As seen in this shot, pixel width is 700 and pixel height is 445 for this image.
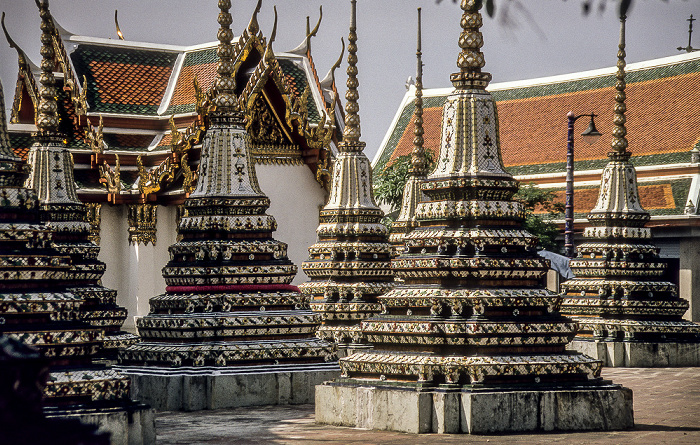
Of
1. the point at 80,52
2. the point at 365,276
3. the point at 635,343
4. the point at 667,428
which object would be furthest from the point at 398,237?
the point at 667,428

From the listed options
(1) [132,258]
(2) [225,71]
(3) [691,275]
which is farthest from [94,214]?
(3) [691,275]

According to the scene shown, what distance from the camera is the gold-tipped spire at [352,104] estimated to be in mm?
19594

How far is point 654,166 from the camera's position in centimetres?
3806

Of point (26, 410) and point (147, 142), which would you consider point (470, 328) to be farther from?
point (147, 142)

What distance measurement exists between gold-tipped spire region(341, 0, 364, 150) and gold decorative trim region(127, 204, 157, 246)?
6924mm

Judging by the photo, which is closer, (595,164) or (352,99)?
(352,99)

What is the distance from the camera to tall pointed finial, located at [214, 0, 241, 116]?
1540cm

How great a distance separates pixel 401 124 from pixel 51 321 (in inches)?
1523

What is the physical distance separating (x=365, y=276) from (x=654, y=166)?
20664 millimetres

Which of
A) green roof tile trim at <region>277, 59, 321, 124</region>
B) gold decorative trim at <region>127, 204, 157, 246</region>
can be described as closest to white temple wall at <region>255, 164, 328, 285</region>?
gold decorative trim at <region>127, 204, 157, 246</region>

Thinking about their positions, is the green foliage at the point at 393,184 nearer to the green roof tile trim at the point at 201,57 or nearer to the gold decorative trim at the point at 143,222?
the green roof tile trim at the point at 201,57

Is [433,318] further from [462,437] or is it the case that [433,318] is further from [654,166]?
[654,166]

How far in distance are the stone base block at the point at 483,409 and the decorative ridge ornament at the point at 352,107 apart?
8582 mm

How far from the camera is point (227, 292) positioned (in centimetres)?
1473
